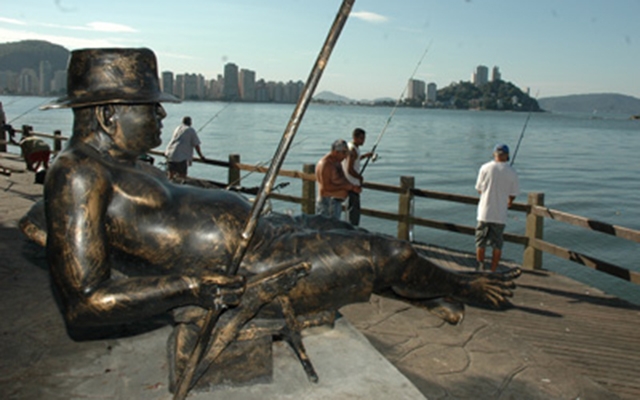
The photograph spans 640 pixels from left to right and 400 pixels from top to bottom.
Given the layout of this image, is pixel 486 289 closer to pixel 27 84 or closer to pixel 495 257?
pixel 495 257

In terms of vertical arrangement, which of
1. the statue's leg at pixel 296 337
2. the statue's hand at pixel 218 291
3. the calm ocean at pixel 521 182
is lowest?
the calm ocean at pixel 521 182

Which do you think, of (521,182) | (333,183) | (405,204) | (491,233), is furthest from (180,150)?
(521,182)

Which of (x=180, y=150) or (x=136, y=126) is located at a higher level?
(x=136, y=126)

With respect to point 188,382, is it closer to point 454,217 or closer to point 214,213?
point 214,213

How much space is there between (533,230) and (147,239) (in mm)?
6783

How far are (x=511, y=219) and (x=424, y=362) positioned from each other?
57.0 ft

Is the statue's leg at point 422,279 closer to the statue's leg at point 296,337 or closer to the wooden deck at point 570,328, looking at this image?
the statue's leg at point 296,337

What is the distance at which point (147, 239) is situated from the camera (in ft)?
8.00

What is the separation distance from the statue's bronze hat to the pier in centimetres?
134

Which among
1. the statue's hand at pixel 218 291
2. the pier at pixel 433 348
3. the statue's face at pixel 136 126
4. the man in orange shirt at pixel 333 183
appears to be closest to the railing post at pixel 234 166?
the man in orange shirt at pixel 333 183

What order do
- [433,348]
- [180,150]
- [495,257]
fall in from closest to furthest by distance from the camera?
[433,348] → [495,257] → [180,150]

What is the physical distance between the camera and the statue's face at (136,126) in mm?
2500

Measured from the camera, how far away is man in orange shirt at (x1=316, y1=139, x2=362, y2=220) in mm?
8586

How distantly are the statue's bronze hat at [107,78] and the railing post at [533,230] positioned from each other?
6.64 metres
